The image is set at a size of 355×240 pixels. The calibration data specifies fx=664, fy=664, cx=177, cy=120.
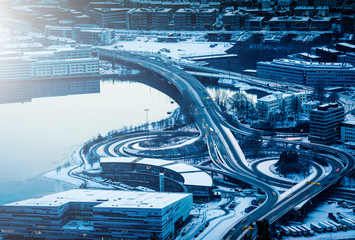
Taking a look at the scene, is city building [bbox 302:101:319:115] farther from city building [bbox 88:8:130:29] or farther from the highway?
city building [bbox 88:8:130:29]

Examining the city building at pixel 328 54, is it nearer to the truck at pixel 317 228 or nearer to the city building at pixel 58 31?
the city building at pixel 58 31

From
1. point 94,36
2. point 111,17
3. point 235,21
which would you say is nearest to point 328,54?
point 235,21

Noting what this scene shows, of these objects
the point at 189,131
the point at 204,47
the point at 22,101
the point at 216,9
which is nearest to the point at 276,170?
the point at 189,131

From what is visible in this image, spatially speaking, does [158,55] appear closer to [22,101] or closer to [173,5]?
[22,101]

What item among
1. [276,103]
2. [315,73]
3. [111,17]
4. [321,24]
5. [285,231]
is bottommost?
Result: [285,231]

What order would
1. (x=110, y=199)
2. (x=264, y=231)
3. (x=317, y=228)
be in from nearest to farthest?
(x=264, y=231)
(x=317, y=228)
(x=110, y=199)

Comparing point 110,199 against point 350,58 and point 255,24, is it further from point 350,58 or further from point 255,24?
point 255,24

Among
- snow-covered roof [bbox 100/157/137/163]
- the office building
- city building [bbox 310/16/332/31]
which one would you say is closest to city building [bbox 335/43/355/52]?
city building [bbox 310/16/332/31]
